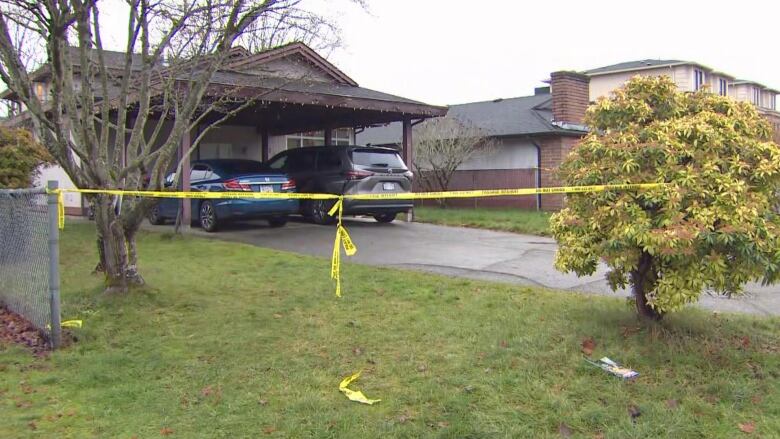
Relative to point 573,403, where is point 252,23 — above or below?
above

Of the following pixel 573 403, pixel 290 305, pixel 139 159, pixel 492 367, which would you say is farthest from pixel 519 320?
pixel 139 159

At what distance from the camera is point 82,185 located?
22.3 feet

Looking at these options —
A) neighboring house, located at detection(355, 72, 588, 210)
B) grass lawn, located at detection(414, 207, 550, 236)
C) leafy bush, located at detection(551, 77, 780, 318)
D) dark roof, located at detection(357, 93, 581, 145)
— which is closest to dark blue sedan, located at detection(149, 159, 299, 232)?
grass lawn, located at detection(414, 207, 550, 236)

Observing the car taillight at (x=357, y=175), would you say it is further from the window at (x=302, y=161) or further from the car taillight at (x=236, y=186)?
the car taillight at (x=236, y=186)

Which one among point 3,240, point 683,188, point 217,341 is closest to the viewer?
point 683,188

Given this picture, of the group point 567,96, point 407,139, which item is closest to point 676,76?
point 567,96

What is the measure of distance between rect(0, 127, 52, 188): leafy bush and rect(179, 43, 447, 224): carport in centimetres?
271

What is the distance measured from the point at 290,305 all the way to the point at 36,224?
2.54 metres

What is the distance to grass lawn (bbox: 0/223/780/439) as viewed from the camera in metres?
3.93

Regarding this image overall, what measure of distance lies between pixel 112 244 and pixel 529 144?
55.3ft

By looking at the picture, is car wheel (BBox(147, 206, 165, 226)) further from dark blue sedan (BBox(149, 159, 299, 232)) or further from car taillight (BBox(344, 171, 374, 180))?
car taillight (BBox(344, 171, 374, 180))

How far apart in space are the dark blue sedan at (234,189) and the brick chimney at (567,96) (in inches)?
445

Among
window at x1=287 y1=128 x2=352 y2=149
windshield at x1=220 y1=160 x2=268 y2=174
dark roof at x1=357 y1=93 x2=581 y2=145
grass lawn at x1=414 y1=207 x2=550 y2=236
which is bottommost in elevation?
grass lawn at x1=414 y1=207 x2=550 y2=236

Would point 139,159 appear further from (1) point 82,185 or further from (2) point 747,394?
(2) point 747,394
